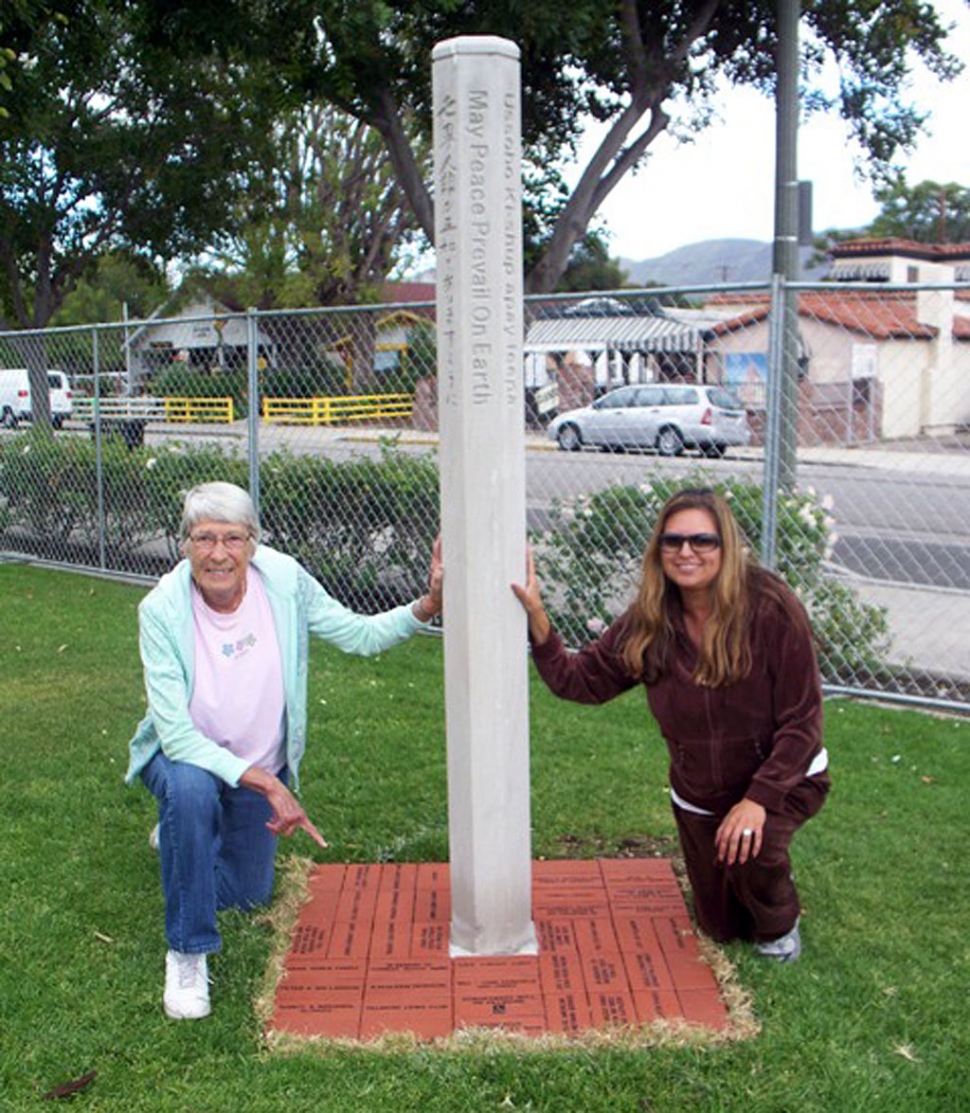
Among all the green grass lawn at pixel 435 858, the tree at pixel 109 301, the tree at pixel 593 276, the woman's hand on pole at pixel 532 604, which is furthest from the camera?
the tree at pixel 109 301

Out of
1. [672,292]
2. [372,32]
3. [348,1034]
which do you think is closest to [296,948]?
[348,1034]

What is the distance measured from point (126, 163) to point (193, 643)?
11.7 m

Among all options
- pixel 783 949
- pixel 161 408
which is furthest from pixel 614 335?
pixel 161 408

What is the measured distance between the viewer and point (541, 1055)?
3.03 m

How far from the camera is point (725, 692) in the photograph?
338 cm

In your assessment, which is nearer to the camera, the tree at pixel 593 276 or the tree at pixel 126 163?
the tree at pixel 126 163

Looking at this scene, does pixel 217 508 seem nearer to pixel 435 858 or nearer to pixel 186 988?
pixel 186 988

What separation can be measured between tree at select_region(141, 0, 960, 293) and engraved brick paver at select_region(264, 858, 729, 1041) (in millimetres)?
5368

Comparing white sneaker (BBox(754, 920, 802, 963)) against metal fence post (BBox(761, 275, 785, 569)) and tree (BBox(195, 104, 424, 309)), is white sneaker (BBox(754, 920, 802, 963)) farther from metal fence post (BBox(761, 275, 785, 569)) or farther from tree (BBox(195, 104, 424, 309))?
tree (BBox(195, 104, 424, 309))

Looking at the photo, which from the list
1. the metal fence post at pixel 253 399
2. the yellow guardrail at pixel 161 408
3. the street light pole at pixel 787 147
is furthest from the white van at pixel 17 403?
the street light pole at pixel 787 147

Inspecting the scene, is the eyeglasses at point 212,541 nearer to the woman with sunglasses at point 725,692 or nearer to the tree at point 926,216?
the woman with sunglasses at point 725,692

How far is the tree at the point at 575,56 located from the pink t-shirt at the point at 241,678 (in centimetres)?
501

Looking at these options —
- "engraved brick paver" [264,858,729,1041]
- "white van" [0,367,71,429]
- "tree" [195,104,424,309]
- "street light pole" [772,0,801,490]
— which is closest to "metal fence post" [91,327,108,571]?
"white van" [0,367,71,429]

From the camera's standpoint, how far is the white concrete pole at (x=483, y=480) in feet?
10.7
